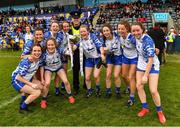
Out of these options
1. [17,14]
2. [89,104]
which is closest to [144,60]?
[89,104]

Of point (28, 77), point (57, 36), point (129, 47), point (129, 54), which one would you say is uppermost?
point (57, 36)

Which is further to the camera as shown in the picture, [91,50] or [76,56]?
[76,56]

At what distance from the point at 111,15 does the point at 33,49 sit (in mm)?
23910

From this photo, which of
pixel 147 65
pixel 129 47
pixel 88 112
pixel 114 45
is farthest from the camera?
pixel 114 45

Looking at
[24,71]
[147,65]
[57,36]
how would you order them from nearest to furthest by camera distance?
[147,65] < [24,71] < [57,36]

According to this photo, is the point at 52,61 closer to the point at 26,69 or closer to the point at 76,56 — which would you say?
the point at 26,69

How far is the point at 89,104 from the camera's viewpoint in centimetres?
762

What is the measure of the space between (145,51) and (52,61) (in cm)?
229

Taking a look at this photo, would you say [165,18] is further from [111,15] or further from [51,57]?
[51,57]

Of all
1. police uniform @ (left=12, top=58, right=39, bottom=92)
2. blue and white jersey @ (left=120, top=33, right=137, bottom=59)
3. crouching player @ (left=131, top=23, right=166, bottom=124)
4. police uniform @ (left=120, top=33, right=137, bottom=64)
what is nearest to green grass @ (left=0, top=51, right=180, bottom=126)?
crouching player @ (left=131, top=23, right=166, bottom=124)

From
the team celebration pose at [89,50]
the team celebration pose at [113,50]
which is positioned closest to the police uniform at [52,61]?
the team celebration pose at [89,50]

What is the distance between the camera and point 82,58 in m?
8.13

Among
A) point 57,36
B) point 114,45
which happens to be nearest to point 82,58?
point 57,36

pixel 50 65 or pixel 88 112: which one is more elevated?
pixel 50 65
